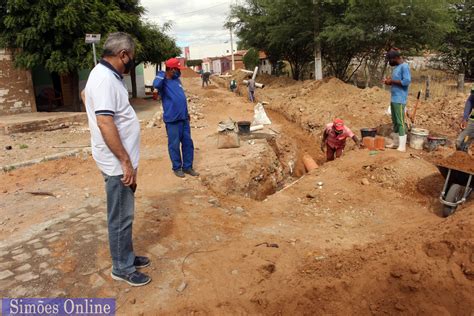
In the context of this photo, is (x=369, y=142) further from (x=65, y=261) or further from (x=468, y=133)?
(x=65, y=261)

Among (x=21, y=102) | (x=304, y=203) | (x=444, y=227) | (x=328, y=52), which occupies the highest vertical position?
(x=328, y=52)

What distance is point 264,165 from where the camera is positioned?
6.95m

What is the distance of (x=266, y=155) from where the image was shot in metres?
7.26

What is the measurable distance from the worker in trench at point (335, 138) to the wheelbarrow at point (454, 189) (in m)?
2.33

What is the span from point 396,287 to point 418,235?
112 cm

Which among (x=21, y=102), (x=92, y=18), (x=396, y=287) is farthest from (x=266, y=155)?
(x=21, y=102)

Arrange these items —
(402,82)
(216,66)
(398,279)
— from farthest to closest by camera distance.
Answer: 1. (216,66)
2. (402,82)
3. (398,279)

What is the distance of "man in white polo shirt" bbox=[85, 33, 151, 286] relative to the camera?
8.20ft

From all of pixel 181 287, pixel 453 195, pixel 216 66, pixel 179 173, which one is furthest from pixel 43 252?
pixel 216 66

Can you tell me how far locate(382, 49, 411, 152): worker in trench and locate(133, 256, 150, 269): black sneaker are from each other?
546cm

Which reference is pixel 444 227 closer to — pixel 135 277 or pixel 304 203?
pixel 304 203

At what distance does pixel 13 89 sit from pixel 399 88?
40.0ft

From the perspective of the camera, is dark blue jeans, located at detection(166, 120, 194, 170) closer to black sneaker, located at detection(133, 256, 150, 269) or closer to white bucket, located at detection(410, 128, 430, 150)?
black sneaker, located at detection(133, 256, 150, 269)

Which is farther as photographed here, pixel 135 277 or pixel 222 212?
pixel 222 212
